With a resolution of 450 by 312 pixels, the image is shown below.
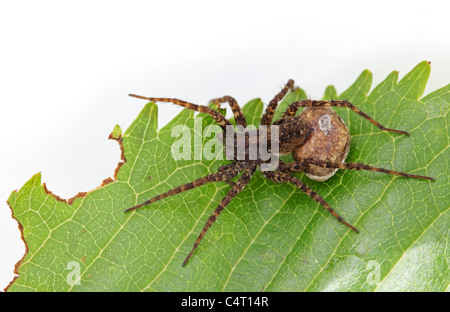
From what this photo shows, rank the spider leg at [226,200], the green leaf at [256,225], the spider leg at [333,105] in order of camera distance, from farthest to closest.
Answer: the spider leg at [333,105] → the spider leg at [226,200] → the green leaf at [256,225]

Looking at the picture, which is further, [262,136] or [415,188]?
[262,136]

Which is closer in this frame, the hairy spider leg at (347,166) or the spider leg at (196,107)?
the hairy spider leg at (347,166)

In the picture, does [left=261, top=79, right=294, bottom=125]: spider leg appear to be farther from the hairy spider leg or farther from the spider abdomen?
the hairy spider leg

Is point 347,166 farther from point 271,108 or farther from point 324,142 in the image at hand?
point 271,108

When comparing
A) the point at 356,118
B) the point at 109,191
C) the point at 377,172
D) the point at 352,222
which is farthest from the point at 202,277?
the point at 356,118

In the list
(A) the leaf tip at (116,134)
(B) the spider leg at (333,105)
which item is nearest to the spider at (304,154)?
(B) the spider leg at (333,105)

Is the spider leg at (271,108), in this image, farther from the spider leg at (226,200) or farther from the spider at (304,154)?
the spider leg at (226,200)

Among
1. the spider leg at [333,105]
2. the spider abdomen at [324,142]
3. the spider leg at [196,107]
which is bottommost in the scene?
the spider abdomen at [324,142]

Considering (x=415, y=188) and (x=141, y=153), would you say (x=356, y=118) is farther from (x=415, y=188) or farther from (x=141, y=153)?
(x=141, y=153)
